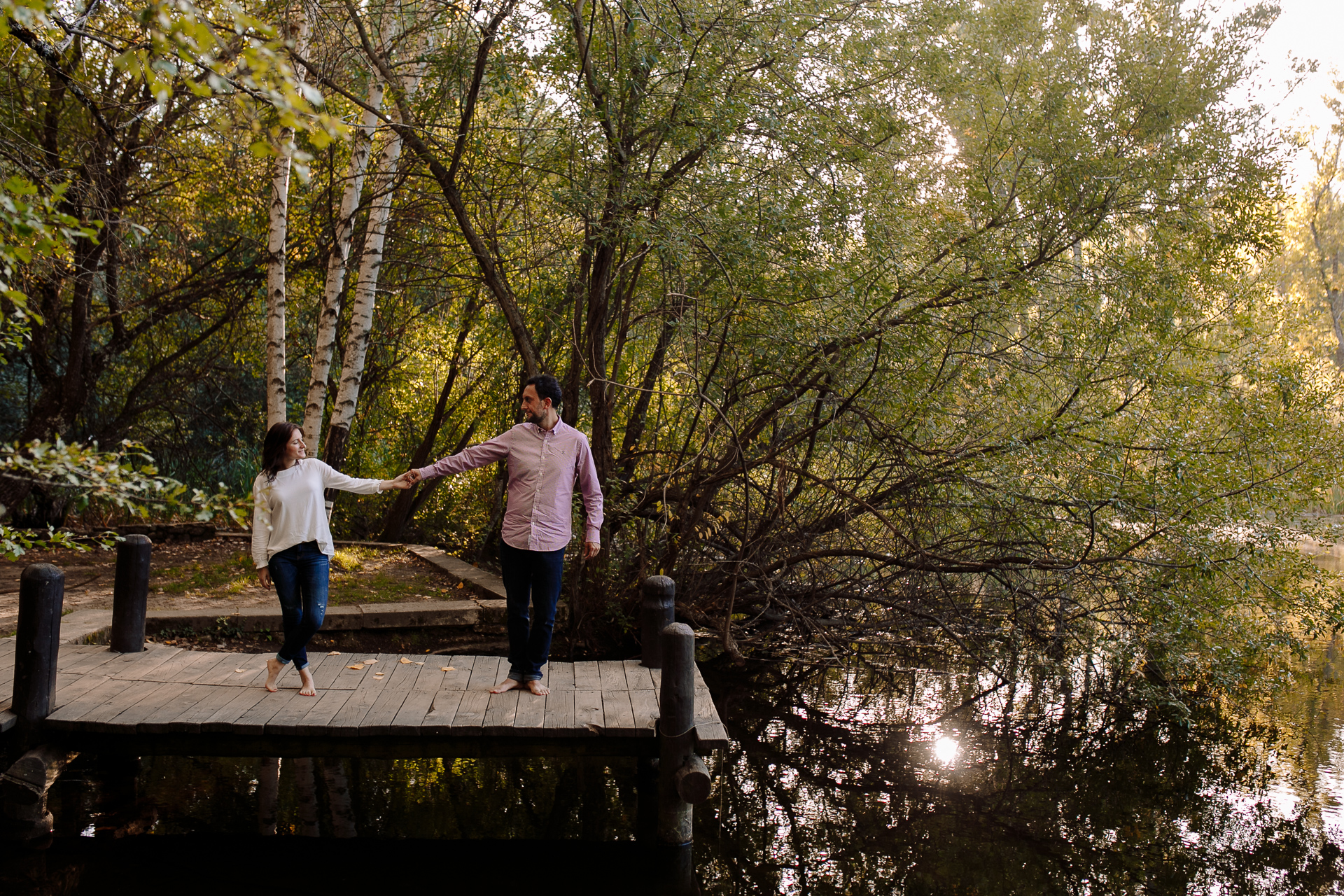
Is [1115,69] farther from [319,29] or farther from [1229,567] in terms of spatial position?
[319,29]

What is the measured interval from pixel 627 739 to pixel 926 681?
17.0 ft

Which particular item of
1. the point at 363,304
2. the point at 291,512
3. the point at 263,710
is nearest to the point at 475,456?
the point at 291,512

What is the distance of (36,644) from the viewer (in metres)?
5.08

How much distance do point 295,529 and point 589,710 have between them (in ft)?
6.46

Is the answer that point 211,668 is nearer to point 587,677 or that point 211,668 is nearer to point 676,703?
point 587,677

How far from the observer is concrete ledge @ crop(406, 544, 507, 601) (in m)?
9.95

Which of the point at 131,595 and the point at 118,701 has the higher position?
the point at 131,595

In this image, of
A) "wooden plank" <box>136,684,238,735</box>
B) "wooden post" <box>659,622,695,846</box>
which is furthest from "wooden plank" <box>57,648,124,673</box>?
"wooden post" <box>659,622,695,846</box>

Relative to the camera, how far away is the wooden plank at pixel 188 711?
16.8 feet

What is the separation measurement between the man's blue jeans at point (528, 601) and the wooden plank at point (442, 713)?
385 millimetres

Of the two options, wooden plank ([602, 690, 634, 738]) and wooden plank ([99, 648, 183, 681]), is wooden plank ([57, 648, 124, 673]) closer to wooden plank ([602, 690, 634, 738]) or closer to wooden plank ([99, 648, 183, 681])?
wooden plank ([99, 648, 183, 681])

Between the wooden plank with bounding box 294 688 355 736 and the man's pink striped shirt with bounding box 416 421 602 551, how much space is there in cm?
136

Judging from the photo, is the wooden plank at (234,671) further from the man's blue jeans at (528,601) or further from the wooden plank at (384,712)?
the man's blue jeans at (528,601)

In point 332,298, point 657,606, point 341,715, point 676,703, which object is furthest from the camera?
point 332,298
